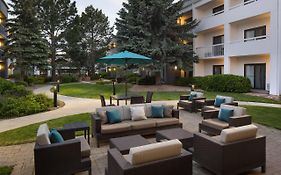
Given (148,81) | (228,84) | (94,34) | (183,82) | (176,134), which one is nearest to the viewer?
(176,134)

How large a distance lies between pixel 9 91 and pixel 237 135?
13110mm

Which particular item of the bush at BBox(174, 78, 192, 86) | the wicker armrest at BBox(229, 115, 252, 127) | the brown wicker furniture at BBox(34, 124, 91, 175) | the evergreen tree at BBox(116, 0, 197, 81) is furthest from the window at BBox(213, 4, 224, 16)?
the brown wicker furniture at BBox(34, 124, 91, 175)

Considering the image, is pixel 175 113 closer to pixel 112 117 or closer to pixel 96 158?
pixel 112 117

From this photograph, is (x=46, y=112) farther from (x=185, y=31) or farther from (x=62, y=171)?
(x=185, y=31)

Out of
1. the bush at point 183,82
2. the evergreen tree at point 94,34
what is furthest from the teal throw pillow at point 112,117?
the evergreen tree at point 94,34

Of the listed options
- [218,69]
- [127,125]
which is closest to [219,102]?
[127,125]

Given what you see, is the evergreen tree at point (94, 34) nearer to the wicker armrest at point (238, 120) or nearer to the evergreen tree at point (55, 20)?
the evergreen tree at point (55, 20)

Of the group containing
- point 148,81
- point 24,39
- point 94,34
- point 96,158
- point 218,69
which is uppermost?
point 94,34

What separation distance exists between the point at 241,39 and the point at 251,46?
2.25 metres

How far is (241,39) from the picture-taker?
1983 cm

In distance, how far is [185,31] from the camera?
2266 centimetres

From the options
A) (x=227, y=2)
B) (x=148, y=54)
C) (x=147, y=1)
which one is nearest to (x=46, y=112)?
(x=148, y=54)

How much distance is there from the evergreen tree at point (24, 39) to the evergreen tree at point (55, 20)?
4.90m

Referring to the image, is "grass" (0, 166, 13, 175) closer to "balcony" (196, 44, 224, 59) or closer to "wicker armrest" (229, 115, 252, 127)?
"wicker armrest" (229, 115, 252, 127)
